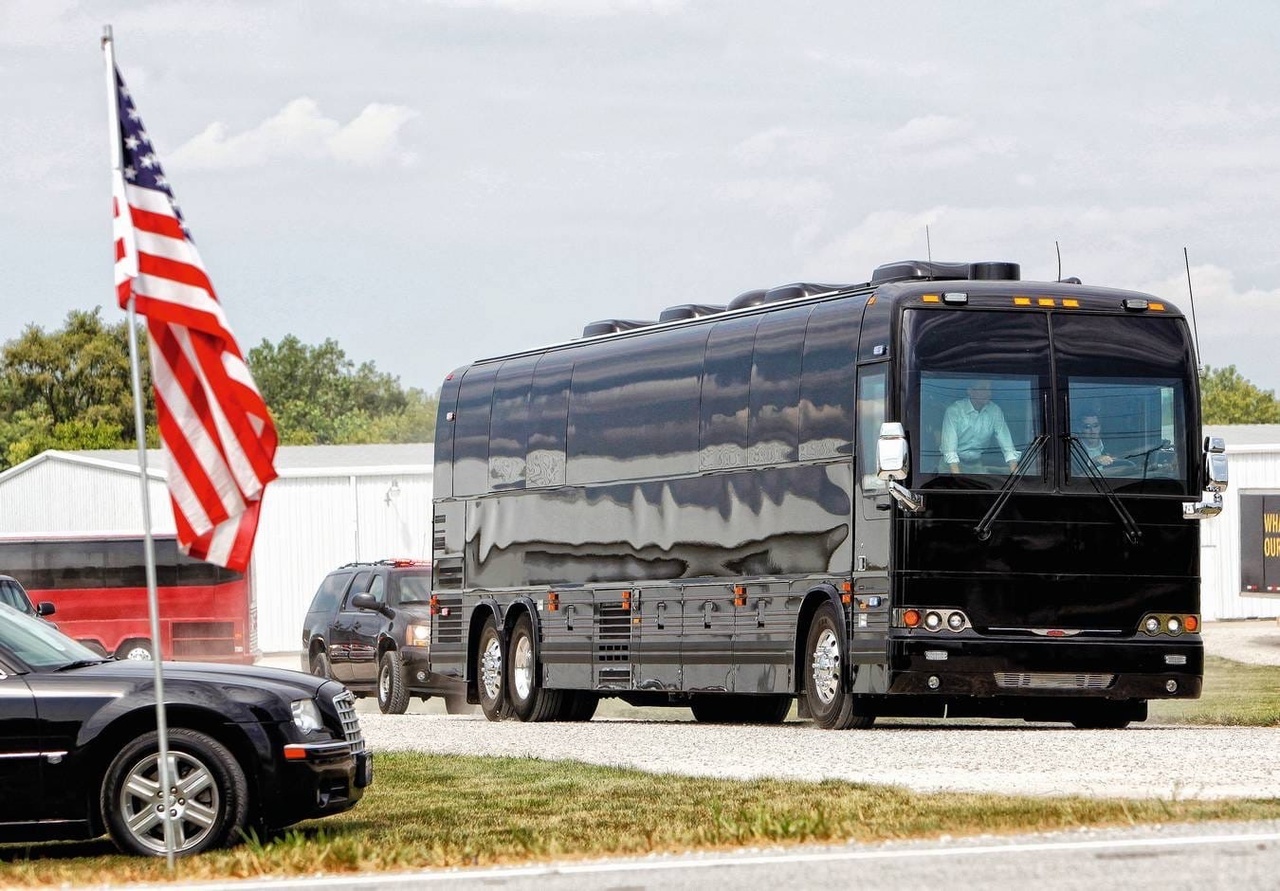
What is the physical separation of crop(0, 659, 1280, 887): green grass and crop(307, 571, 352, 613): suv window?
1742cm

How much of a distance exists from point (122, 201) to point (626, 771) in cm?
635

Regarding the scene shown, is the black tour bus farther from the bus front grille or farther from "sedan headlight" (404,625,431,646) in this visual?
"sedan headlight" (404,625,431,646)

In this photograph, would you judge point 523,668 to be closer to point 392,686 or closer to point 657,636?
point 657,636

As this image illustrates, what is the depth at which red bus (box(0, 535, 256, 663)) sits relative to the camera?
46.1 meters

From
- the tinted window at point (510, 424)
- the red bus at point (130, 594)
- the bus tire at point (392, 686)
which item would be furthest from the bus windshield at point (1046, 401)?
the red bus at point (130, 594)

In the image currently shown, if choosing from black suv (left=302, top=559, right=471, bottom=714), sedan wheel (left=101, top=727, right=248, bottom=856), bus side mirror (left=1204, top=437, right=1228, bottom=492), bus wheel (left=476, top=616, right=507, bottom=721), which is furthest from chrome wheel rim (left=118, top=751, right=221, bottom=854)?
black suv (left=302, top=559, right=471, bottom=714)

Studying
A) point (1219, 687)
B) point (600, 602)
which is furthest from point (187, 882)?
point (1219, 687)

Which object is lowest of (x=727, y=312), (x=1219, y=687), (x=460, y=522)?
(x=1219, y=687)

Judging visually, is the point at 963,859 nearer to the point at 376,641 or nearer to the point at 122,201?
the point at 122,201

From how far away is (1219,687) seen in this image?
106 ft

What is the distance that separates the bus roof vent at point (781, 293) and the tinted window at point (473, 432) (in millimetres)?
4804

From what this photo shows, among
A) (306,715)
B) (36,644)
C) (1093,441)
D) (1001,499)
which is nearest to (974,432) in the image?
(1001,499)

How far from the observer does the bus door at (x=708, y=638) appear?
2294 cm

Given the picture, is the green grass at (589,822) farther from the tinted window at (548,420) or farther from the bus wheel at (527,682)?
the tinted window at (548,420)
